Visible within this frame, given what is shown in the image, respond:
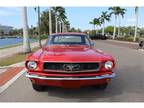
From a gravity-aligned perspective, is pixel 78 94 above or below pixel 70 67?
below

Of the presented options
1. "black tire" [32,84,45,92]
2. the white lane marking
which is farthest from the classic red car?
the white lane marking

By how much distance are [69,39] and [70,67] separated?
2.49 meters

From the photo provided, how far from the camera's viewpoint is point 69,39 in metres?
8.00

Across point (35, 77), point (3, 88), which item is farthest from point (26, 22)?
point (35, 77)

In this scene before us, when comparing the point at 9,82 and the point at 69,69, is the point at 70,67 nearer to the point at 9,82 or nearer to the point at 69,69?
the point at 69,69

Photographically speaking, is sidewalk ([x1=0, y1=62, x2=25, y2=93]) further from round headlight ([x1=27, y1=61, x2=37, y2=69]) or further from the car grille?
the car grille

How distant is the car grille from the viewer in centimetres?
562

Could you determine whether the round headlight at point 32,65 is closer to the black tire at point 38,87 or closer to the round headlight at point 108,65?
the black tire at point 38,87

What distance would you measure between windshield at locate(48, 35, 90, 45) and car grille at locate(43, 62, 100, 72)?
83.9 inches

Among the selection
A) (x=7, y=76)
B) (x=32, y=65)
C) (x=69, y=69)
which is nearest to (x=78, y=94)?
(x=69, y=69)
